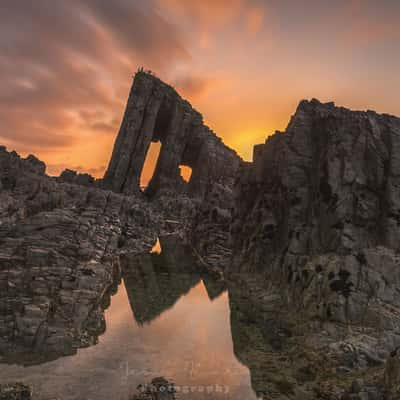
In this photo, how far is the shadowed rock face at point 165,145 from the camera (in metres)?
107

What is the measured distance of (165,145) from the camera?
11806cm

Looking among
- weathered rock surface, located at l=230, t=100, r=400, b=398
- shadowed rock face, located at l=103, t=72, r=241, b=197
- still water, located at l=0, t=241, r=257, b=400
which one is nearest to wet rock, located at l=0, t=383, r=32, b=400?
still water, located at l=0, t=241, r=257, b=400

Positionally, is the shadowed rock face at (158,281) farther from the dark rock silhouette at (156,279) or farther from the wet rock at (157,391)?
the wet rock at (157,391)

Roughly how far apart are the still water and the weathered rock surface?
369cm

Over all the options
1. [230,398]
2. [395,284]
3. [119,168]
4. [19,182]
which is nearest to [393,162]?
[395,284]

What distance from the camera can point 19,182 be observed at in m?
57.5

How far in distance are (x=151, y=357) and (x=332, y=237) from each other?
17.4m

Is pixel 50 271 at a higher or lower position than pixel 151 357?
higher

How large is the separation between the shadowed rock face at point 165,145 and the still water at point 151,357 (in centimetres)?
7113

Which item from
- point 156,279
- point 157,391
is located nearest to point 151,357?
point 157,391

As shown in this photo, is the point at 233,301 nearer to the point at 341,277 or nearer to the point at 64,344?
the point at 341,277

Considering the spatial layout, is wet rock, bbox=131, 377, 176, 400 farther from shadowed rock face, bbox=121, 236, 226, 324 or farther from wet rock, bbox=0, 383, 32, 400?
shadowed rock face, bbox=121, 236, 226, 324

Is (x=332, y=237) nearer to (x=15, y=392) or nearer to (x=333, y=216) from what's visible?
(x=333, y=216)

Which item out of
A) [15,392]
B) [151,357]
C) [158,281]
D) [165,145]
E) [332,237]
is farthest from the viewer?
[165,145]
